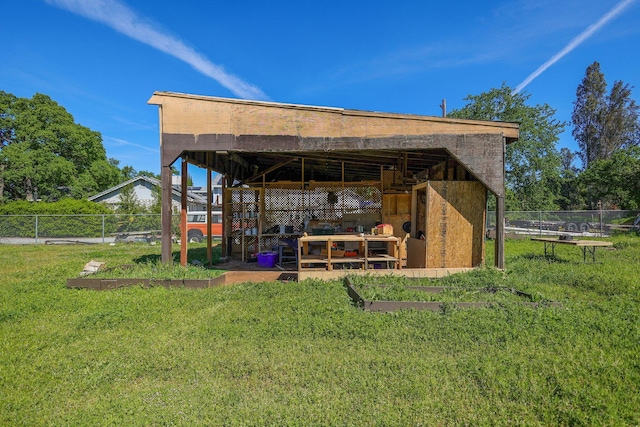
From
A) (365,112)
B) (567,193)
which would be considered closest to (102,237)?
(365,112)

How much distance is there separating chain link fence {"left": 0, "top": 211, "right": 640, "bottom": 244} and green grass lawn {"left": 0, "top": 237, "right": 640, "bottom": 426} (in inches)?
563

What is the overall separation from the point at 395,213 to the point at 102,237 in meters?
15.7

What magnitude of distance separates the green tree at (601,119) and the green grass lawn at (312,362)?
44.3 metres

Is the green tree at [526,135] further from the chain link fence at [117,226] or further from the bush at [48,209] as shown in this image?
the bush at [48,209]

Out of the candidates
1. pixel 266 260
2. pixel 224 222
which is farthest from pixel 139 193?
pixel 266 260

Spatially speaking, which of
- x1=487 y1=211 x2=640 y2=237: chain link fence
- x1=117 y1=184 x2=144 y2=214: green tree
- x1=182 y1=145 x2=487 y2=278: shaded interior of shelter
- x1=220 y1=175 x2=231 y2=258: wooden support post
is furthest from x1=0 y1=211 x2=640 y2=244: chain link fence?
x1=182 y1=145 x2=487 y2=278: shaded interior of shelter

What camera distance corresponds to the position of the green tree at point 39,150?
25547 mm

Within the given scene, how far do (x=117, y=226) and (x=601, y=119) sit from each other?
4912 centimetres

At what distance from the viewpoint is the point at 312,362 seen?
3.06m

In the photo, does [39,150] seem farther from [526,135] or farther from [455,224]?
[526,135]

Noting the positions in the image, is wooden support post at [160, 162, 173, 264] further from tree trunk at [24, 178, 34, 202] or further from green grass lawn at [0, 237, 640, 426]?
tree trunk at [24, 178, 34, 202]

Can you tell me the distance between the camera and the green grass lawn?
7.64 feet

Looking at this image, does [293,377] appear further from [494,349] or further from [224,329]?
[494,349]

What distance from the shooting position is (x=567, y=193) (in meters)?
38.9
